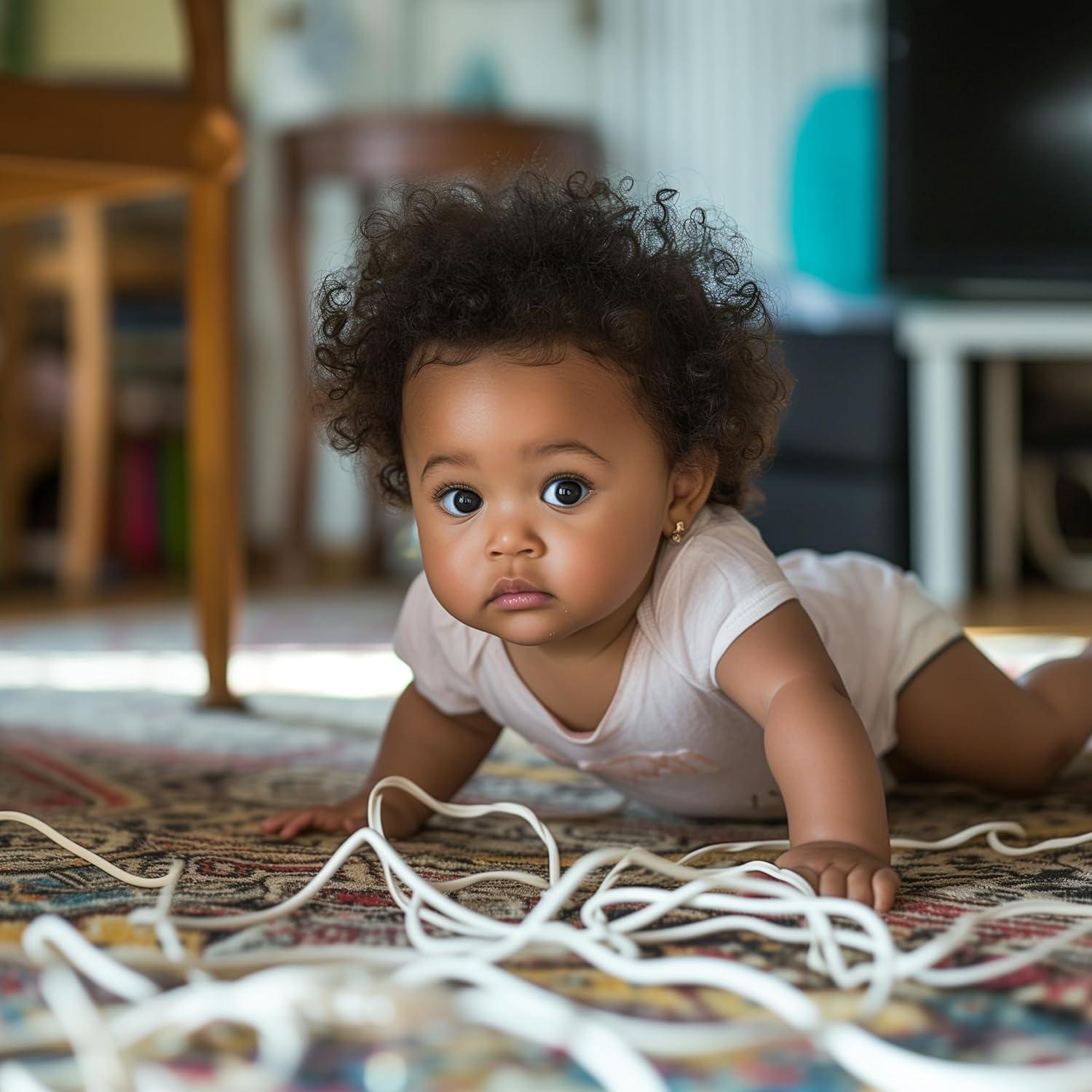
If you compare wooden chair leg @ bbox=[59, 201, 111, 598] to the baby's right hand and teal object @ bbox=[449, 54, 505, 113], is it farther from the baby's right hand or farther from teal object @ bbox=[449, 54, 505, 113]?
the baby's right hand

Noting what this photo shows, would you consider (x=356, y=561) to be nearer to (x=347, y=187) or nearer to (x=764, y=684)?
(x=347, y=187)

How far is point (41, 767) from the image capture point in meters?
1.01

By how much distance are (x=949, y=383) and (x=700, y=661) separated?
5.04 ft

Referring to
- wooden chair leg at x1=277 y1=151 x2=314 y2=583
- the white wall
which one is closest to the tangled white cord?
wooden chair leg at x1=277 y1=151 x2=314 y2=583

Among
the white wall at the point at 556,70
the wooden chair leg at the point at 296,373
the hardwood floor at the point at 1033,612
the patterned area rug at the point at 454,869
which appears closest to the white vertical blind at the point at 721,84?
the white wall at the point at 556,70

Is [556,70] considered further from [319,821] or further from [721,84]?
[319,821]

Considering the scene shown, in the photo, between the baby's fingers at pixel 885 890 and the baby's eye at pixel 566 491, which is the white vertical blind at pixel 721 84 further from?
the baby's fingers at pixel 885 890

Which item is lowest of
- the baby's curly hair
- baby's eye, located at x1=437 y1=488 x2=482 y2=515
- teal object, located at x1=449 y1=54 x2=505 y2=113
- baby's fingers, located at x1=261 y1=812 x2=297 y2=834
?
baby's fingers, located at x1=261 y1=812 x2=297 y2=834

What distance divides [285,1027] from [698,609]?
1.22 ft

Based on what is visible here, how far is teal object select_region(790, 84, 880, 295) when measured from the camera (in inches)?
103

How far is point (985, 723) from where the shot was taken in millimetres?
908

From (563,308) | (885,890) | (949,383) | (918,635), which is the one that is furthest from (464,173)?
(885,890)

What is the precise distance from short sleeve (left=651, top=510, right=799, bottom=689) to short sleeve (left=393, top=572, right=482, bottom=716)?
0.43 feet

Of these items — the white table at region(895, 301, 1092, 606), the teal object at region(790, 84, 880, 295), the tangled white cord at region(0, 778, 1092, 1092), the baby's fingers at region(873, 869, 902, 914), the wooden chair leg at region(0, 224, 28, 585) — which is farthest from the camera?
the wooden chair leg at region(0, 224, 28, 585)
